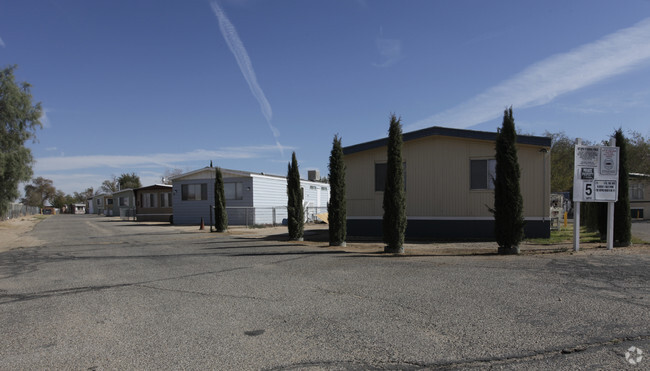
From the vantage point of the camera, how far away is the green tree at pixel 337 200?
1234 cm

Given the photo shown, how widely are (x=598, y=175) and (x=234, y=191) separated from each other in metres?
18.5

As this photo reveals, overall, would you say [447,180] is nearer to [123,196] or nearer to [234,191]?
[234,191]

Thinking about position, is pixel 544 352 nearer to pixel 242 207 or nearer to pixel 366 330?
pixel 366 330

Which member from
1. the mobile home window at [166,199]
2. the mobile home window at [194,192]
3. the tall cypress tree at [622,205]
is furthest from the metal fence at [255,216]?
the tall cypress tree at [622,205]

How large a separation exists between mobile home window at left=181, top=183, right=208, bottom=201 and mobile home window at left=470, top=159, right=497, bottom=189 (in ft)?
56.9

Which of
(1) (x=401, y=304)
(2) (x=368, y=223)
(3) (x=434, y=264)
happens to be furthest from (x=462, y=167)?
(1) (x=401, y=304)

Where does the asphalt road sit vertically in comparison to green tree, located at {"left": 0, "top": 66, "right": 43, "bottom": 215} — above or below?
below

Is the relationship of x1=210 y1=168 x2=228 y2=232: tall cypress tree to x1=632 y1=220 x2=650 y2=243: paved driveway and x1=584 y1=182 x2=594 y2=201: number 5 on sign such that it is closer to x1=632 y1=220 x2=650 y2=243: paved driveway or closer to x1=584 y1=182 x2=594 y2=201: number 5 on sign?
x1=584 y1=182 x2=594 y2=201: number 5 on sign

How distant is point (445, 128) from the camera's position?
13.5 m

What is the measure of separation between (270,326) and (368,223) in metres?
10.6

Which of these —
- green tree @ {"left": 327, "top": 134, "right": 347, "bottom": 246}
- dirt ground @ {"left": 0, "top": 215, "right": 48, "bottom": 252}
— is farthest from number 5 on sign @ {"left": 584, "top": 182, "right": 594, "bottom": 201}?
dirt ground @ {"left": 0, "top": 215, "right": 48, "bottom": 252}

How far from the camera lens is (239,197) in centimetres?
2403

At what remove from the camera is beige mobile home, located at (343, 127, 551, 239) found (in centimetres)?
1271

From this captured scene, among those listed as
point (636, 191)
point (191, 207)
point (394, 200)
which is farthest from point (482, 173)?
point (636, 191)
